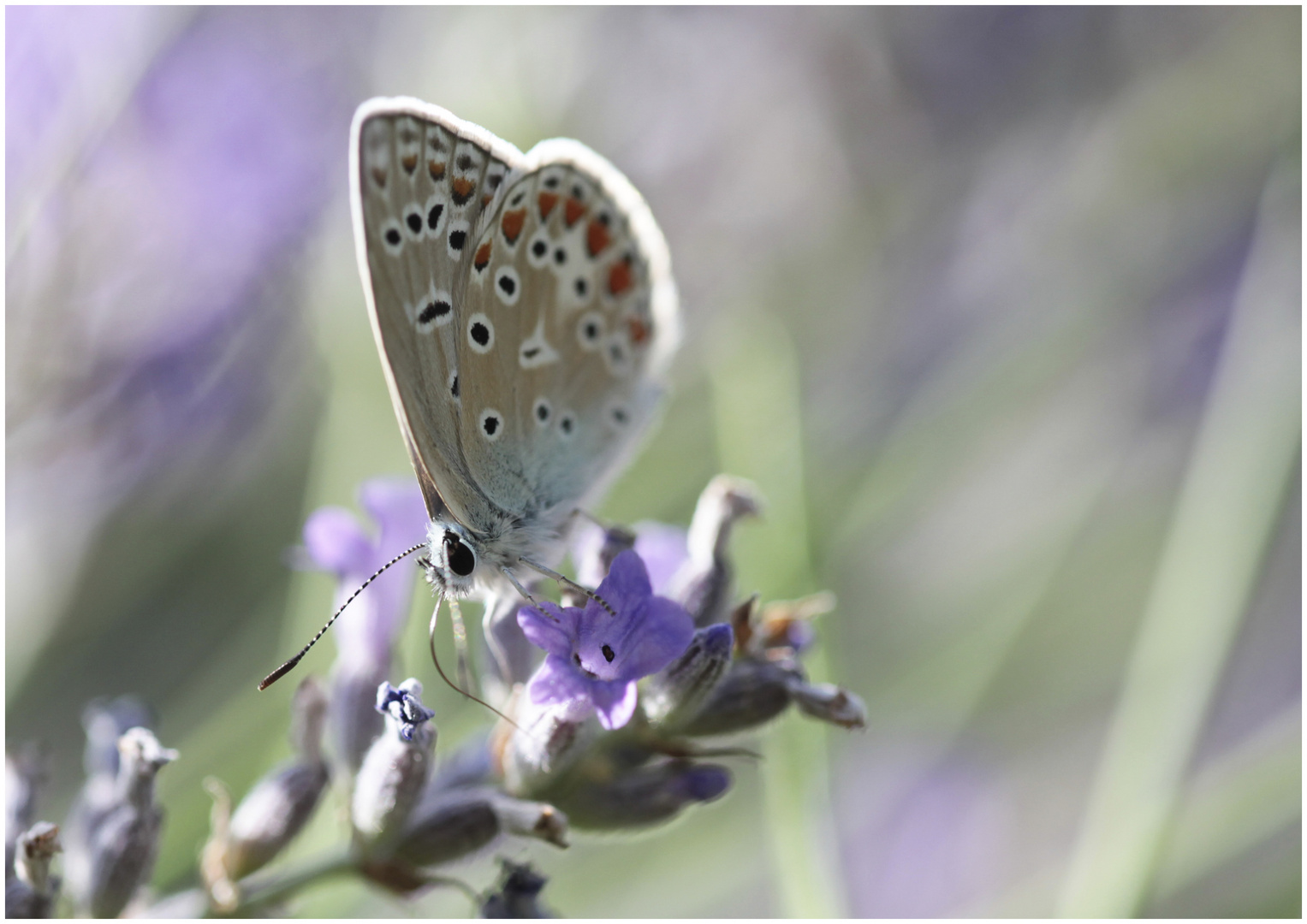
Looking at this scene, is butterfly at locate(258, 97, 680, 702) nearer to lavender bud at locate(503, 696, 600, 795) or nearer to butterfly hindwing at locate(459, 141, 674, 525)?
butterfly hindwing at locate(459, 141, 674, 525)

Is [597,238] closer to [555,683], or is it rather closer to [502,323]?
[502,323]

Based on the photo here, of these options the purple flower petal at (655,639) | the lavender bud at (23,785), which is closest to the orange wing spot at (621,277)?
the purple flower petal at (655,639)

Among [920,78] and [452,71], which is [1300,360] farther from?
[452,71]

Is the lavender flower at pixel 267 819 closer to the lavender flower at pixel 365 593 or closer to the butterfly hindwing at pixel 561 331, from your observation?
the lavender flower at pixel 365 593

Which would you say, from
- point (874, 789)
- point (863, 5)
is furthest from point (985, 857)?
point (863, 5)

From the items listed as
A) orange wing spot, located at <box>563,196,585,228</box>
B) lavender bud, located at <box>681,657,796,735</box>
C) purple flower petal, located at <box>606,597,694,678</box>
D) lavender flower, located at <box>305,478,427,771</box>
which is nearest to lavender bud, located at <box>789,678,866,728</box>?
lavender bud, located at <box>681,657,796,735</box>

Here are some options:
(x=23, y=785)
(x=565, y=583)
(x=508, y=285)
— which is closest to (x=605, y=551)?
(x=565, y=583)
